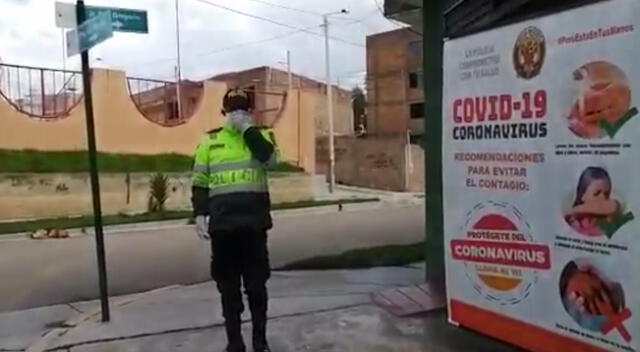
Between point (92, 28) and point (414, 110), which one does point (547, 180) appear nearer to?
point (92, 28)

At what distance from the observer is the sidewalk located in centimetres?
562

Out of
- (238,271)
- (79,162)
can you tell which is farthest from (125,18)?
(79,162)

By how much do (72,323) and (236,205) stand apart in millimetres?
2934

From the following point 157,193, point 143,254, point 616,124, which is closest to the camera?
point 616,124

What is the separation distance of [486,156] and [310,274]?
18.0ft

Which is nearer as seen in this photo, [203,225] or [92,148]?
[203,225]

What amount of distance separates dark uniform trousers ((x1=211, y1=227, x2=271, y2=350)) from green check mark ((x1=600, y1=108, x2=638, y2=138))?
230 cm

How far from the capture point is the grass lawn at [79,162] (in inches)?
821

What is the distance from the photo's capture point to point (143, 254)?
12.6 meters

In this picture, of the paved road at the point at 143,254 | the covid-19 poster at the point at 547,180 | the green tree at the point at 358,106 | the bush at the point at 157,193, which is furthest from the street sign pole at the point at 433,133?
the green tree at the point at 358,106

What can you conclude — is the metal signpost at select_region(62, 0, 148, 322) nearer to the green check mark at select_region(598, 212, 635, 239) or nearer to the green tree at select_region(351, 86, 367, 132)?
the green check mark at select_region(598, 212, 635, 239)

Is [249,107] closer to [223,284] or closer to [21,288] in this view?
[223,284]

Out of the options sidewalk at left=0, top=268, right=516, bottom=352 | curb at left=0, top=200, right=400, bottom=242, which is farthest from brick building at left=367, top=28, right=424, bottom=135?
sidewalk at left=0, top=268, right=516, bottom=352

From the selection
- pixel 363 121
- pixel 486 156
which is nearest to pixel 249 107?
pixel 486 156
